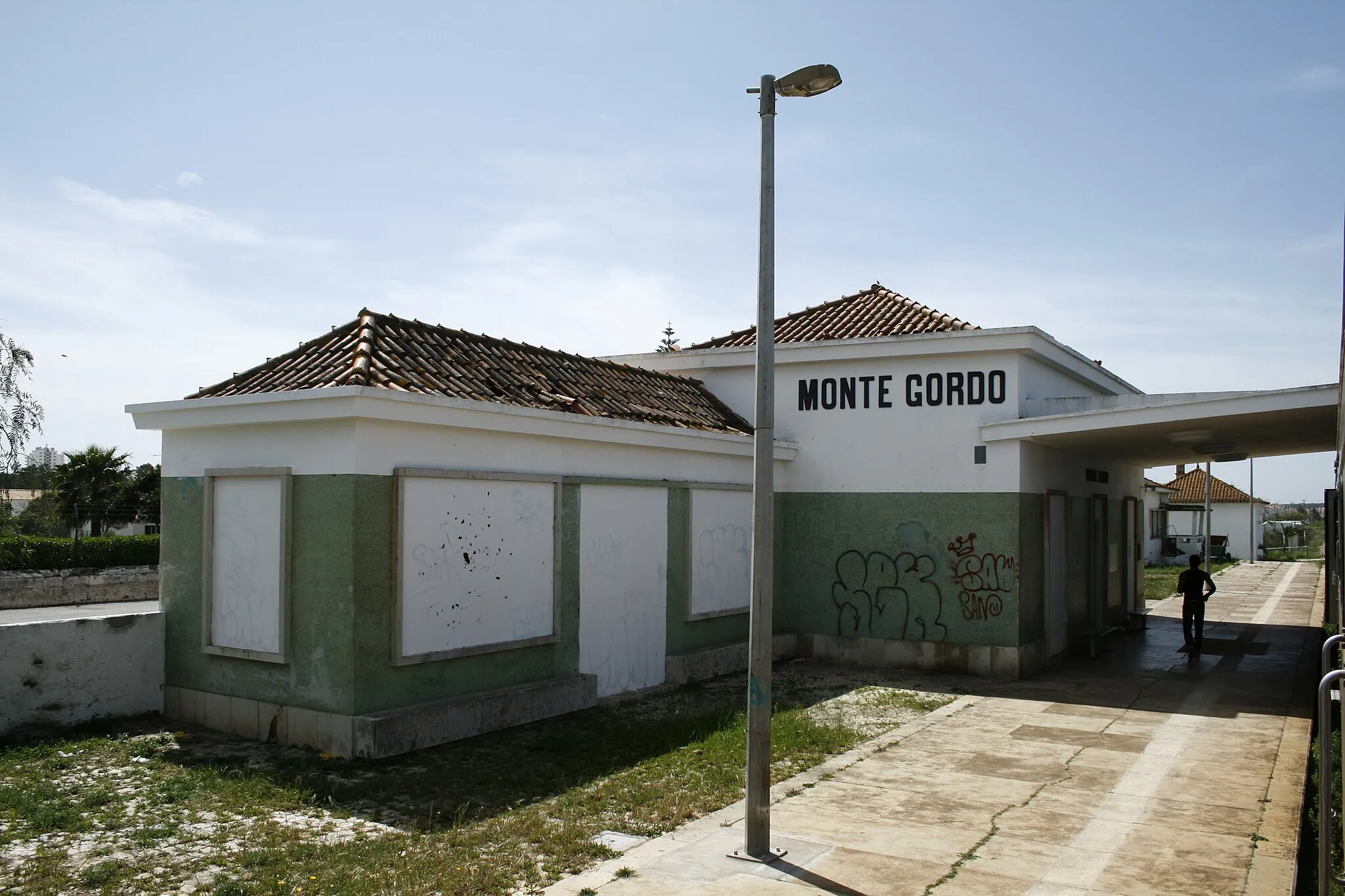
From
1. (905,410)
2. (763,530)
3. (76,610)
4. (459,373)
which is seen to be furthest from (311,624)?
(76,610)

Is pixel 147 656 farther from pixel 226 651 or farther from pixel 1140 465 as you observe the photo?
pixel 1140 465

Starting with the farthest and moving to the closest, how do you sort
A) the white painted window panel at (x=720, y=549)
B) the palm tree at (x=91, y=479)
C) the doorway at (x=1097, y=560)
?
the palm tree at (x=91, y=479)
the doorway at (x=1097, y=560)
the white painted window panel at (x=720, y=549)

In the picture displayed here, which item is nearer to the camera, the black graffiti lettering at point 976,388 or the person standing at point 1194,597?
the black graffiti lettering at point 976,388

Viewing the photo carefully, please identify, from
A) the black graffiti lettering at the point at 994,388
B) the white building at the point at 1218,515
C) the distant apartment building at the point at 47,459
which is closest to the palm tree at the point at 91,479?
the distant apartment building at the point at 47,459

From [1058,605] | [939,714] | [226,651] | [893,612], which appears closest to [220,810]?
[226,651]

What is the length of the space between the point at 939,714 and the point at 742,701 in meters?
2.31

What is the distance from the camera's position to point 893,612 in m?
15.3

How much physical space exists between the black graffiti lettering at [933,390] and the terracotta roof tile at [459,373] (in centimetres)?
298

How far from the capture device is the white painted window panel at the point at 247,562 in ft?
32.2

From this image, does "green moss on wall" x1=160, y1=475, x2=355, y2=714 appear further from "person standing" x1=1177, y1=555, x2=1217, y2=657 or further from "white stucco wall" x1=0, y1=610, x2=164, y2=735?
"person standing" x1=1177, y1=555, x2=1217, y2=657

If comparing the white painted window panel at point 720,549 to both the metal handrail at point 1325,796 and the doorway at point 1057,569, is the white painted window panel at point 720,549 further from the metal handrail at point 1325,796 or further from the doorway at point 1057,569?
the metal handrail at point 1325,796

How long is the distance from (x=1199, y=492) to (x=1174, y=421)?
46.2 meters

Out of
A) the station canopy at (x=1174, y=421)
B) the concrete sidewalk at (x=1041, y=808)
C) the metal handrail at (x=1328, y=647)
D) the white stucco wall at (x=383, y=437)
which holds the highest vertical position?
the station canopy at (x=1174, y=421)

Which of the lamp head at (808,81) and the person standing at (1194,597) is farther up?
the lamp head at (808,81)
